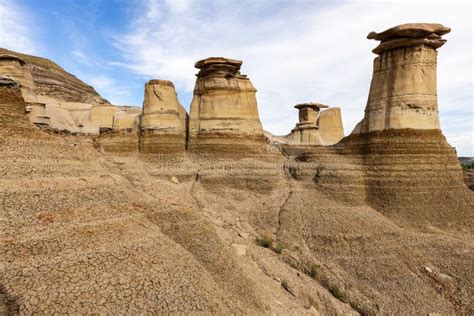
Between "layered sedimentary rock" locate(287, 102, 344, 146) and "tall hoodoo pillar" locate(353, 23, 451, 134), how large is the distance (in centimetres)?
1637

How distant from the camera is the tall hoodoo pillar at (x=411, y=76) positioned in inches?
510

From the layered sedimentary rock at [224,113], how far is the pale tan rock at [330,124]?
1709 centimetres

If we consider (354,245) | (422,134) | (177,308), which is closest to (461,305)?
(354,245)

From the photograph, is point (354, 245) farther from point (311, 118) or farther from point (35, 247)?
point (311, 118)

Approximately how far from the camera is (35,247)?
593cm

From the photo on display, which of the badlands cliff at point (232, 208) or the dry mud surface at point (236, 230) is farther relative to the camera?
the badlands cliff at point (232, 208)

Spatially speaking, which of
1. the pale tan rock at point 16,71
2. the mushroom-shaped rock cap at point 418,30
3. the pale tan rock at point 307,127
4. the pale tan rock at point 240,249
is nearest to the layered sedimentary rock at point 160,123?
the pale tan rock at point 240,249

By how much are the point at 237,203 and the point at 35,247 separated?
945 centimetres

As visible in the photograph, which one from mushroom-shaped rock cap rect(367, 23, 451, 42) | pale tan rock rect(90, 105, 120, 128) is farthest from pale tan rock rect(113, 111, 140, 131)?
mushroom-shaped rock cap rect(367, 23, 451, 42)

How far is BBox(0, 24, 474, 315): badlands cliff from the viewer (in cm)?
626

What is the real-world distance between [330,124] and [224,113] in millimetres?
18776

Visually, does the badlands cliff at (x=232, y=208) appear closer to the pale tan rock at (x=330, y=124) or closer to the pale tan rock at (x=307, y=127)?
the pale tan rock at (x=307, y=127)

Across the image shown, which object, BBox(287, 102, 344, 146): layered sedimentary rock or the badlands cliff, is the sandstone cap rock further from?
BBox(287, 102, 344, 146): layered sedimentary rock

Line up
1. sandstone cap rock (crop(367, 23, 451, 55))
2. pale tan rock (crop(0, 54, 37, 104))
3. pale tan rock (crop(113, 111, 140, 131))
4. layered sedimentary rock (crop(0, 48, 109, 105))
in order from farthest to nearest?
1. layered sedimentary rock (crop(0, 48, 109, 105))
2. pale tan rock (crop(0, 54, 37, 104))
3. pale tan rock (crop(113, 111, 140, 131))
4. sandstone cap rock (crop(367, 23, 451, 55))
